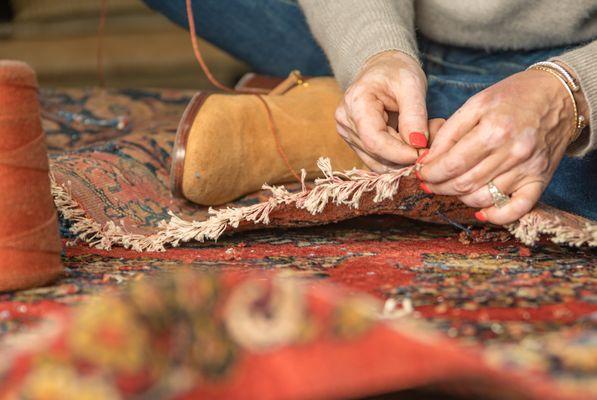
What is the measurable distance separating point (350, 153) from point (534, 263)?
53cm

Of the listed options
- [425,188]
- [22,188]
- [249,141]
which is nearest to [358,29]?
[249,141]

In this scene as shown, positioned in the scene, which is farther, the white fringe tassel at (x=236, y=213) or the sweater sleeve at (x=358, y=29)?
the sweater sleeve at (x=358, y=29)

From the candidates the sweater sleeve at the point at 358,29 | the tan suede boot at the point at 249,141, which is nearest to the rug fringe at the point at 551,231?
the sweater sleeve at the point at 358,29

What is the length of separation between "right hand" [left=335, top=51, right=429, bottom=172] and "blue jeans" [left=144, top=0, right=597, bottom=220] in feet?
0.83

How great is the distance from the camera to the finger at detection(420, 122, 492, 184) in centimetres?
87

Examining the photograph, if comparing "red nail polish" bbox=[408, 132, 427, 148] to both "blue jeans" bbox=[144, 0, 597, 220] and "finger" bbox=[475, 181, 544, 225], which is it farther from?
"blue jeans" bbox=[144, 0, 597, 220]

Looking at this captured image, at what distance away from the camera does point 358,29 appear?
3.98 feet

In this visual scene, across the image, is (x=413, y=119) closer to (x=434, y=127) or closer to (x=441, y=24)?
(x=434, y=127)

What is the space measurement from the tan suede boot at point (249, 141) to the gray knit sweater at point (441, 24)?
0.33ft

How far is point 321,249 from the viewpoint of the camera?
3.30ft

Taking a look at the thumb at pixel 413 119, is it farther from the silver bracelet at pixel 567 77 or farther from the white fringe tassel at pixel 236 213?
the silver bracelet at pixel 567 77

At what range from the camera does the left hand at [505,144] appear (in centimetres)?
87

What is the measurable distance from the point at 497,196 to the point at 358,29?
426 mm

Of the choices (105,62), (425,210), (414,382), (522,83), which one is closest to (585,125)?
(522,83)
